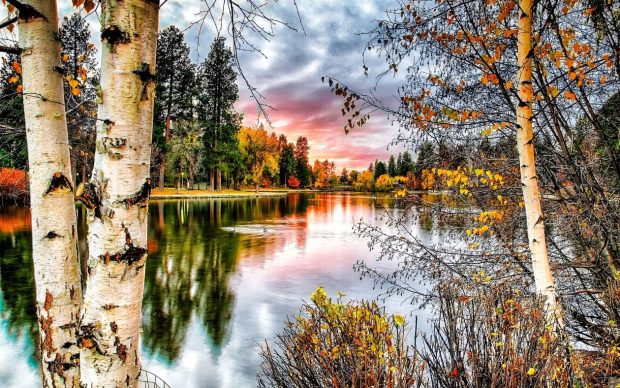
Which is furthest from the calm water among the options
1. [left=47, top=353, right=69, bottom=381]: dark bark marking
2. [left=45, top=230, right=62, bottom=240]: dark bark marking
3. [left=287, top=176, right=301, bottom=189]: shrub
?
[left=287, top=176, right=301, bottom=189]: shrub

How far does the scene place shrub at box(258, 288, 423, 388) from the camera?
214cm

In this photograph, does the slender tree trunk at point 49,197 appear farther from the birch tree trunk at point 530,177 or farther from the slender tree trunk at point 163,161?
the slender tree trunk at point 163,161

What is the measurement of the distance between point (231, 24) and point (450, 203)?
160 inches

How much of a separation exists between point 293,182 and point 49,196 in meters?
85.6

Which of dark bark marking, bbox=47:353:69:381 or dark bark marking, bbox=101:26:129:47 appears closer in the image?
dark bark marking, bbox=101:26:129:47

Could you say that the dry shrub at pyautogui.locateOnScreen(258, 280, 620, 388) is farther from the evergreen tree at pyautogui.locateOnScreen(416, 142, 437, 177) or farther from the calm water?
the calm water

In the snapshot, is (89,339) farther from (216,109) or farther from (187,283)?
(216,109)

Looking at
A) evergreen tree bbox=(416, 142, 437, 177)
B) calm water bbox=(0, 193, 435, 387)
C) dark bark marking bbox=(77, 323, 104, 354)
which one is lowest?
calm water bbox=(0, 193, 435, 387)

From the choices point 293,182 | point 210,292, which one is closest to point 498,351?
point 210,292

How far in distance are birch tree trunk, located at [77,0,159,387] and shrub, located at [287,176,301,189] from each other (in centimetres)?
8598

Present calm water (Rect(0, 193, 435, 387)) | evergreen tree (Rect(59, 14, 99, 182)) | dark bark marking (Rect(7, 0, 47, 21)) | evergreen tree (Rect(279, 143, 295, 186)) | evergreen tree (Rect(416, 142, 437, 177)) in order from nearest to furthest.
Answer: dark bark marking (Rect(7, 0, 47, 21)) < evergreen tree (Rect(59, 14, 99, 182)) < evergreen tree (Rect(416, 142, 437, 177)) < calm water (Rect(0, 193, 435, 387)) < evergreen tree (Rect(279, 143, 295, 186))

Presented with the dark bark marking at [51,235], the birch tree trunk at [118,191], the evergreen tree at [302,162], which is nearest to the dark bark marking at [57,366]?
the dark bark marking at [51,235]

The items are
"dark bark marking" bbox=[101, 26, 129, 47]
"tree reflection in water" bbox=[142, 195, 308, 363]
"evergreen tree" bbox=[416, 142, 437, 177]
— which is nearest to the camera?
"dark bark marking" bbox=[101, 26, 129, 47]

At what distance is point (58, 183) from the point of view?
2.08 metres
